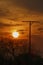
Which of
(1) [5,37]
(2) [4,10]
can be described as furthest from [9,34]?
(2) [4,10]

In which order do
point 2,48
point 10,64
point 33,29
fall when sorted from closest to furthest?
point 10,64 → point 2,48 → point 33,29

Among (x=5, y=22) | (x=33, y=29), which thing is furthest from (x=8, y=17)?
(x=33, y=29)

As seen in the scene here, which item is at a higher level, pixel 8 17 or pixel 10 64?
pixel 8 17

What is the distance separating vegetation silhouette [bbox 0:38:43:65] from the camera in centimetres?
855

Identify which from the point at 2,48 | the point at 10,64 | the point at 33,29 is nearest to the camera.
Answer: the point at 10,64

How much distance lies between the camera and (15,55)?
8938 millimetres

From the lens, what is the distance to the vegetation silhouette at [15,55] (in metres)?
8.55

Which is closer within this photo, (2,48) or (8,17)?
(2,48)

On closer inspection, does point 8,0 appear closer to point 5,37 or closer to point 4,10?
point 4,10

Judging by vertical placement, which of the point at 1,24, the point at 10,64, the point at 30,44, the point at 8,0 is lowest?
the point at 10,64

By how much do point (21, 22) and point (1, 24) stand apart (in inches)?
28.6

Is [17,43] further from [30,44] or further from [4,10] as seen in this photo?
[4,10]

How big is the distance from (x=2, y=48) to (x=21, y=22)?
120 cm

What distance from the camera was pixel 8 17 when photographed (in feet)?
32.9
